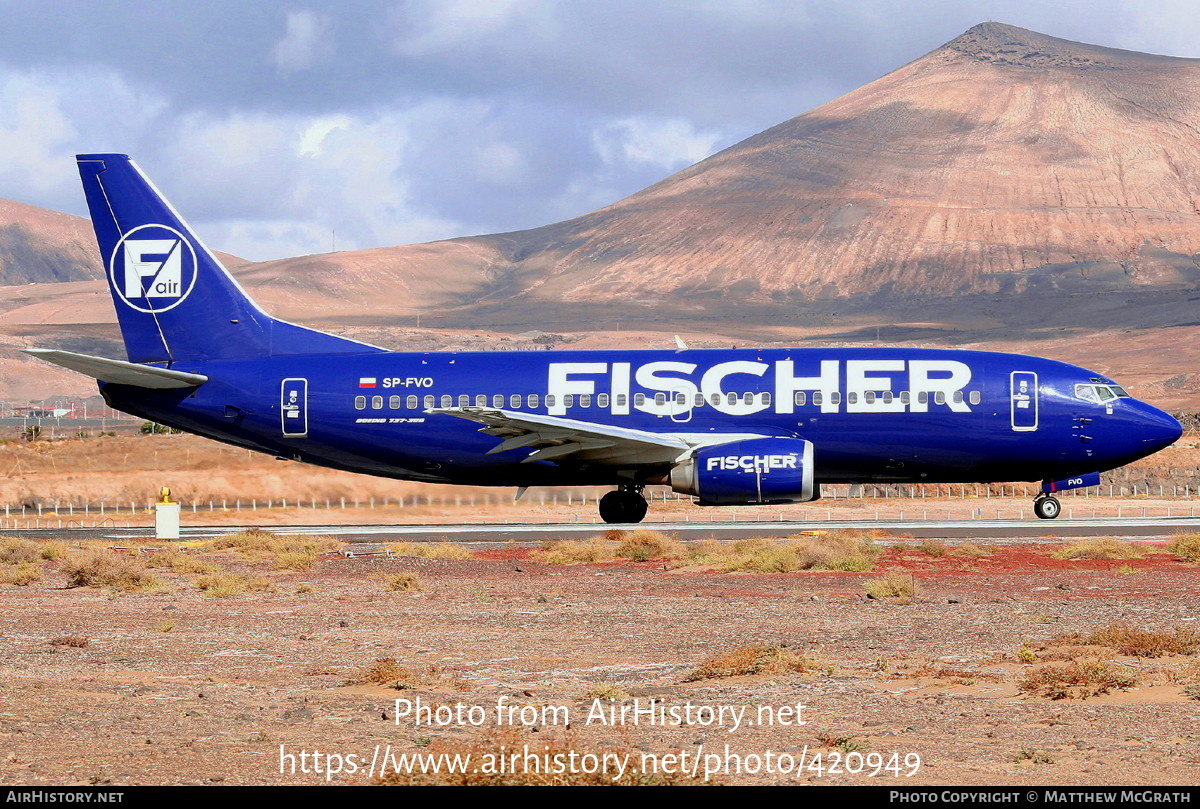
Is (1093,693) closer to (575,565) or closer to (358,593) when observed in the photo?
(358,593)

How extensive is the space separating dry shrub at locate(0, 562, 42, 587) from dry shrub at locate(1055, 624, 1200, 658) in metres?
17.9

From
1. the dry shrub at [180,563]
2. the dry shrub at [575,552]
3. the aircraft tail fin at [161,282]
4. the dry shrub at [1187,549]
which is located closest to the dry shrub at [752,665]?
the dry shrub at [575,552]

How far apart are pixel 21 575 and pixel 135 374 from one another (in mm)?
11676

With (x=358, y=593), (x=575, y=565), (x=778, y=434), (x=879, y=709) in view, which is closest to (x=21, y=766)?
(x=879, y=709)

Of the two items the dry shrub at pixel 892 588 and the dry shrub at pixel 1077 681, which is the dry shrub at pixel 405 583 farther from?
the dry shrub at pixel 1077 681

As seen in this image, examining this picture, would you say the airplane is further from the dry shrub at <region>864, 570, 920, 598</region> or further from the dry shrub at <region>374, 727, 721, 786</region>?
the dry shrub at <region>374, 727, 721, 786</region>

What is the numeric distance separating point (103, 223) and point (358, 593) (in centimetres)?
1916

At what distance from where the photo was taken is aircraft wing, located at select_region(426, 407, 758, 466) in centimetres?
3428

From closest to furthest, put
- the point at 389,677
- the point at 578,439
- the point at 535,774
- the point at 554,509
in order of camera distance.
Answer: the point at 535,774
the point at 389,677
the point at 578,439
the point at 554,509

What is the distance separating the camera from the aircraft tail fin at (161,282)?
38375 mm

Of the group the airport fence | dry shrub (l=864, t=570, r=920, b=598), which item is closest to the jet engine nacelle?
the airport fence

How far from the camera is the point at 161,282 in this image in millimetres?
38594

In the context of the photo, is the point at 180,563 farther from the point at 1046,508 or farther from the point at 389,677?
the point at 1046,508

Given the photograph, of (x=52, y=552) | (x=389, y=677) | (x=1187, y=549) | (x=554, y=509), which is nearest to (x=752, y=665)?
(x=389, y=677)
